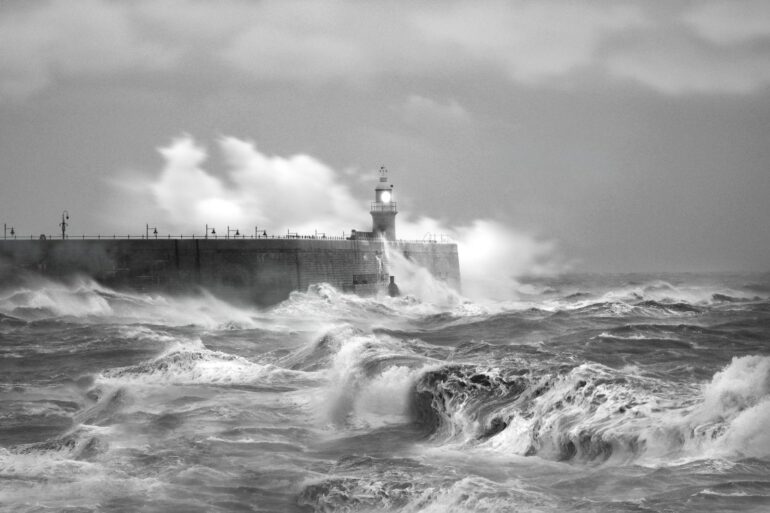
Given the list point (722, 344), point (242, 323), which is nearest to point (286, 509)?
point (722, 344)

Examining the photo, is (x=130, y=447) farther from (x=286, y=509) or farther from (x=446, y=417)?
(x=446, y=417)

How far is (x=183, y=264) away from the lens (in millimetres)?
35750

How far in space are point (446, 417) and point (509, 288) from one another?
6127 cm

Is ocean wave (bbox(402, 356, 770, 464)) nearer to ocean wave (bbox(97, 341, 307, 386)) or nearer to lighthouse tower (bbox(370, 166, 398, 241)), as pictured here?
ocean wave (bbox(97, 341, 307, 386))

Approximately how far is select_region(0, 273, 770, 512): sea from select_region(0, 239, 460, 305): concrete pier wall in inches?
481

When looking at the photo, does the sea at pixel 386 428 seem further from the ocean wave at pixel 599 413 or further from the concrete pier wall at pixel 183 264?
the concrete pier wall at pixel 183 264

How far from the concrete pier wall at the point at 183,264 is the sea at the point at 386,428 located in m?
12.2

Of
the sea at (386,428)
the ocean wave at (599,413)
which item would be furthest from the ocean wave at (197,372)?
the ocean wave at (599,413)

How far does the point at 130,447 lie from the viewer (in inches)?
466

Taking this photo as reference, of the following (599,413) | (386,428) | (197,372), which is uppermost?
(197,372)

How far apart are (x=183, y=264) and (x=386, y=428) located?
2438 cm

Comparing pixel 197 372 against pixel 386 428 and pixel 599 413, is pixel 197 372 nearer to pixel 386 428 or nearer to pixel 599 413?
pixel 386 428

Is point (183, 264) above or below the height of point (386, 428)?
above

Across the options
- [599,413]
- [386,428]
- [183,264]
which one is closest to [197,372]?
[386,428]
